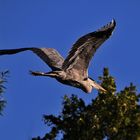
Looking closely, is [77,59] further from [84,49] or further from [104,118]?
[104,118]

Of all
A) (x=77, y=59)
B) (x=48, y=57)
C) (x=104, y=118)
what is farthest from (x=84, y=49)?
(x=104, y=118)

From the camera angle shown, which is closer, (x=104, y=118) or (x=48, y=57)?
(x=48, y=57)

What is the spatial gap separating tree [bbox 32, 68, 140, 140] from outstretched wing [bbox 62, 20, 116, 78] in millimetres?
6583

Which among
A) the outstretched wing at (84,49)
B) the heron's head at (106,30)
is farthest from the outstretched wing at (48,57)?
the heron's head at (106,30)

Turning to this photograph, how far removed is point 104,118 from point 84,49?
7.63 meters

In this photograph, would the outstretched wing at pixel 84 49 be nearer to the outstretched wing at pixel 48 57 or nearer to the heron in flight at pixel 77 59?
the heron in flight at pixel 77 59

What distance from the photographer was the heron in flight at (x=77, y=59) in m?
14.9

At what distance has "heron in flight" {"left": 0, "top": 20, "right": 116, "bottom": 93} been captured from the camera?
1486cm

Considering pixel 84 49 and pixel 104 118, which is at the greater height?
pixel 104 118

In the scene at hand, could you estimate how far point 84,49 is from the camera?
595 inches

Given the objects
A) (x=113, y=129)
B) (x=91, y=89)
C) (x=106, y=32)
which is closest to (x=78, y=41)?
(x=106, y=32)

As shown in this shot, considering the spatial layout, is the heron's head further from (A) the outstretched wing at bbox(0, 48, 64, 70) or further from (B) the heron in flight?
(A) the outstretched wing at bbox(0, 48, 64, 70)

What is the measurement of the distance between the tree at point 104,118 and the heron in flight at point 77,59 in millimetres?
6006

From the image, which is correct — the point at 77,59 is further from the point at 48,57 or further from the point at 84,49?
the point at 48,57
